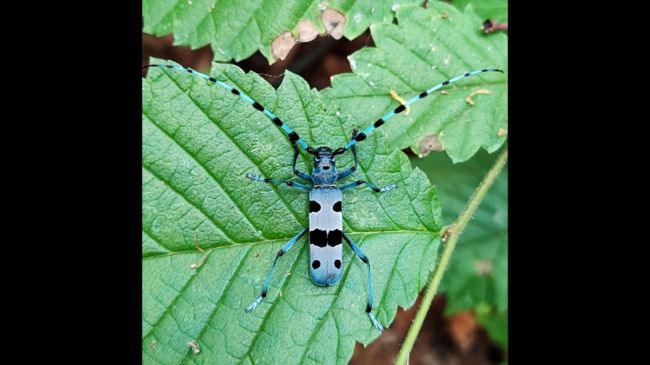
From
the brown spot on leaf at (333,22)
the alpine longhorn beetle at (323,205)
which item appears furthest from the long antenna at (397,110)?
the brown spot on leaf at (333,22)

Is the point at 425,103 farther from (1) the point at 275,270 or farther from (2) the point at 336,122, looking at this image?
(1) the point at 275,270

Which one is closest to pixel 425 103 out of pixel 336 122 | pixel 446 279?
pixel 336 122

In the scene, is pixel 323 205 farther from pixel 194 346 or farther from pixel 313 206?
pixel 194 346

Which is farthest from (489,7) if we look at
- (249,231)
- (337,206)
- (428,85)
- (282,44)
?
(249,231)

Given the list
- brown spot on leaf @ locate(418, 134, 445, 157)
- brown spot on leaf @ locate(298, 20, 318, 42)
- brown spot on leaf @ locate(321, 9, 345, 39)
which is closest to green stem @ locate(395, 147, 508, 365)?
brown spot on leaf @ locate(418, 134, 445, 157)

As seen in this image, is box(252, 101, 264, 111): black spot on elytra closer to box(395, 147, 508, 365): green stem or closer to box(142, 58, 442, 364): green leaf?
box(142, 58, 442, 364): green leaf

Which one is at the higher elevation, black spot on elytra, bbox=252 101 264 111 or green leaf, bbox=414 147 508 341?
black spot on elytra, bbox=252 101 264 111
